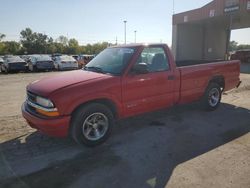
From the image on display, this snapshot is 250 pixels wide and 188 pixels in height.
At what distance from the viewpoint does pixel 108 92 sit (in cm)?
441

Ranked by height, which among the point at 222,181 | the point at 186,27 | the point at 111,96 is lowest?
the point at 222,181

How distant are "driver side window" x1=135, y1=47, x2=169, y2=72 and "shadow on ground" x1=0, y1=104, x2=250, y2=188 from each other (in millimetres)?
1382

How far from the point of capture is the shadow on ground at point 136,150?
3.39m

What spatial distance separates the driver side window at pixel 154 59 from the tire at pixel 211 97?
187cm

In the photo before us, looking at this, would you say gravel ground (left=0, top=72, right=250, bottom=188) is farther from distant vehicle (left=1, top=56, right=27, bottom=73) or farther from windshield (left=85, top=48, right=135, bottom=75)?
distant vehicle (left=1, top=56, right=27, bottom=73)

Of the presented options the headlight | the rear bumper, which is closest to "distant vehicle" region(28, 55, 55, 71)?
the headlight

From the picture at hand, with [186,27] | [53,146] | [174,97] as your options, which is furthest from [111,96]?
[186,27]

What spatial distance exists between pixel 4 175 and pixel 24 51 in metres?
78.3

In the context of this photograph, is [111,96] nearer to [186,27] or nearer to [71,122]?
[71,122]

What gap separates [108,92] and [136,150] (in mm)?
1186

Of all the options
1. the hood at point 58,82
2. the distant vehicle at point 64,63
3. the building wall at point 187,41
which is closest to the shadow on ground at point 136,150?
the hood at point 58,82

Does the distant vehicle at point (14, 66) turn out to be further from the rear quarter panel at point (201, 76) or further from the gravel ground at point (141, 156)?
the rear quarter panel at point (201, 76)

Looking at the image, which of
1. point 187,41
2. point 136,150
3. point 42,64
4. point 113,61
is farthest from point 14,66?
point 136,150

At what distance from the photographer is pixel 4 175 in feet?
11.5
